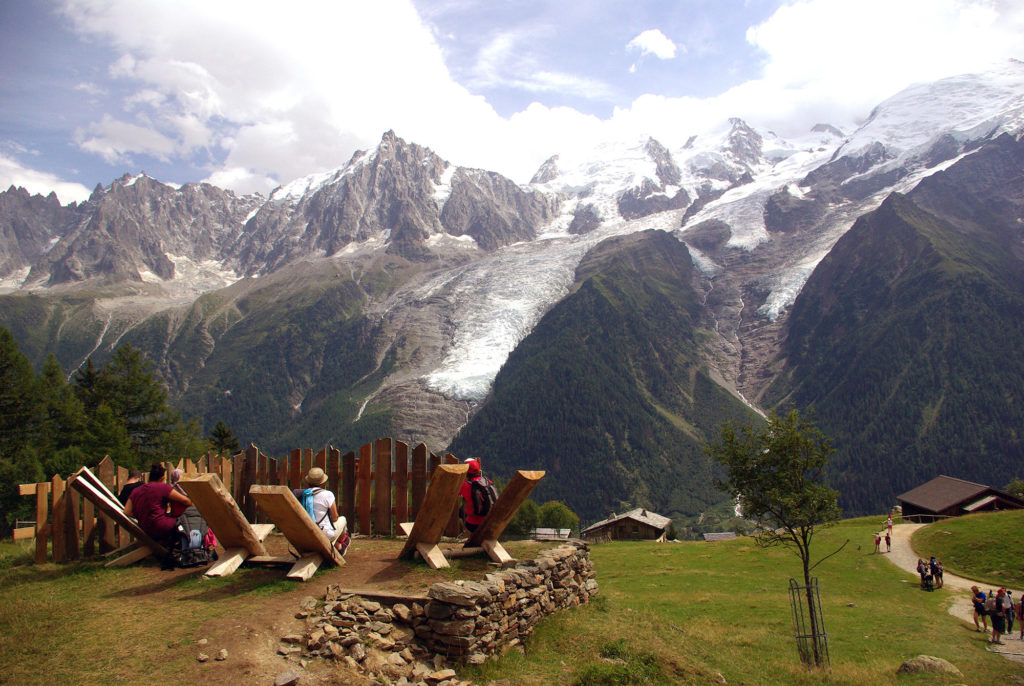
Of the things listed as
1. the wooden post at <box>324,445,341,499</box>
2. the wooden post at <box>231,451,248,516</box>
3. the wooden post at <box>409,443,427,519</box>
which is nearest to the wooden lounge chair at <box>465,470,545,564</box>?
the wooden post at <box>409,443,427,519</box>

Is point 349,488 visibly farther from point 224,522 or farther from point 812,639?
point 812,639

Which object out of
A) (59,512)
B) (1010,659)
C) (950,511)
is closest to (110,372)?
(59,512)

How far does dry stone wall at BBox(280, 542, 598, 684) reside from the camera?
327 inches

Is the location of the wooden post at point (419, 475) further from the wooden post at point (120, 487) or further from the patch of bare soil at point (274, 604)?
the wooden post at point (120, 487)

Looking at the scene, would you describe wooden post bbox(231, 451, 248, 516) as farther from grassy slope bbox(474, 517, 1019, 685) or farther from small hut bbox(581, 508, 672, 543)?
small hut bbox(581, 508, 672, 543)

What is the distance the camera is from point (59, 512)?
1261 centimetres

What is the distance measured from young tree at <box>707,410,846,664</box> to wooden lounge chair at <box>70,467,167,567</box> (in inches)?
586

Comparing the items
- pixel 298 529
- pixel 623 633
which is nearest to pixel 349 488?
pixel 298 529

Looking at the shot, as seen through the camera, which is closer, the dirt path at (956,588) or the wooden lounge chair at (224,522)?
the wooden lounge chair at (224,522)

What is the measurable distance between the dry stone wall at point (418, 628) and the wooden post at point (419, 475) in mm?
4500

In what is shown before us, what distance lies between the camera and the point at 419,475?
14695mm

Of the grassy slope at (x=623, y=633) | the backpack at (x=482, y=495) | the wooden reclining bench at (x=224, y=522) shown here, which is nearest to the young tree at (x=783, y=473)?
the grassy slope at (x=623, y=633)

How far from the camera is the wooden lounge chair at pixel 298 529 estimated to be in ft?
32.7

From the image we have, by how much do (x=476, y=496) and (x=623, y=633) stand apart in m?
3.88
